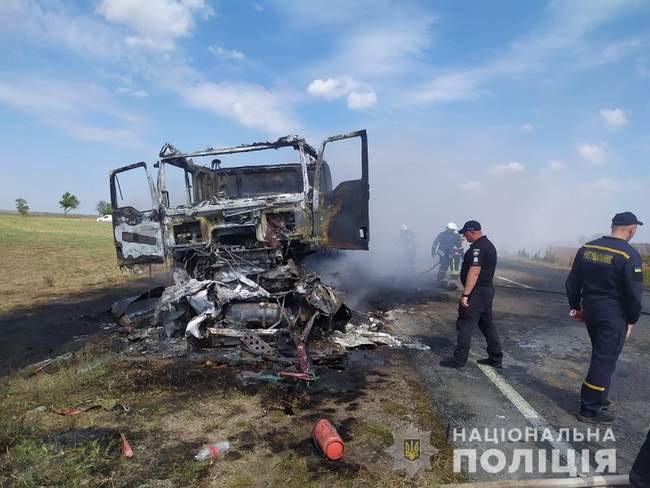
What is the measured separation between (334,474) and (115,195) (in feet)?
16.8

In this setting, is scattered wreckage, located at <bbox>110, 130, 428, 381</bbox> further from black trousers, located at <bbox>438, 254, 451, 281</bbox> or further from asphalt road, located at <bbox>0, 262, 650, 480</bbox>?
black trousers, located at <bbox>438, 254, 451, 281</bbox>

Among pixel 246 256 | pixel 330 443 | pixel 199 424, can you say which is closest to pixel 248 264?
pixel 246 256

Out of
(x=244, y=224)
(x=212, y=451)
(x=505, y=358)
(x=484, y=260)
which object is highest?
(x=244, y=224)

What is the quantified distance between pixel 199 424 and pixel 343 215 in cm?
340

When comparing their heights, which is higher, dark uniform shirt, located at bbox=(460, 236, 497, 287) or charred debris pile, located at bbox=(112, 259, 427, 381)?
dark uniform shirt, located at bbox=(460, 236, 497, 287)

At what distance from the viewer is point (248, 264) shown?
536 centimetres

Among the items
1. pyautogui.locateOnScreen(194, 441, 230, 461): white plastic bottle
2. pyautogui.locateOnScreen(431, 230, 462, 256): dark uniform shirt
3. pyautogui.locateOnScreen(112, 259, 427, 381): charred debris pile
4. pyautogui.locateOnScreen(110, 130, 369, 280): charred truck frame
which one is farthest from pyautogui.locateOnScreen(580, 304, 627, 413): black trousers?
pyautogui.locateOnScreen(431, 230, 462, 256): dark uniform shirt

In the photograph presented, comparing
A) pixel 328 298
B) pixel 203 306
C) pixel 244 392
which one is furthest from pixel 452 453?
pixel 203 306

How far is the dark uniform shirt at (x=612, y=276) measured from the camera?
10.2 ft

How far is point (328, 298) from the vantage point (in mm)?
5027

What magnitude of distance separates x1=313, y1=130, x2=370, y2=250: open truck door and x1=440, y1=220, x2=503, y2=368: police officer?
1687 millimetres

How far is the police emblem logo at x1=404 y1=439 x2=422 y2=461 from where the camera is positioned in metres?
2.59

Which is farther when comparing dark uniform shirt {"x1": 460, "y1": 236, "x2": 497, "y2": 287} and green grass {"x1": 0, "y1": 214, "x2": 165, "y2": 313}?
green grass {"x1": 0, "y1": 214, "x2": 165, "y2": 313}

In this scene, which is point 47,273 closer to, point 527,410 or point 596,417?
point 527,410
